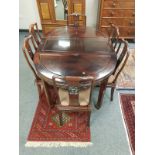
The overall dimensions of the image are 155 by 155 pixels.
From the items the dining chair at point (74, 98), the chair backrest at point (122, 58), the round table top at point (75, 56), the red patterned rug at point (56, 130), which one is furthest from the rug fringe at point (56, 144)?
the chair backrest at point (122, 58)

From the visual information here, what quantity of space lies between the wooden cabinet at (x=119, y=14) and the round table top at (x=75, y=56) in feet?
4.06

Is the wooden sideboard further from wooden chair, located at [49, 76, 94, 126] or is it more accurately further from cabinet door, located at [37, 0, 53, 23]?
wooden chair, located at [49, 76, 94, 126]

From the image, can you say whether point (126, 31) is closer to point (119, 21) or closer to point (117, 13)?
point (119, 21)

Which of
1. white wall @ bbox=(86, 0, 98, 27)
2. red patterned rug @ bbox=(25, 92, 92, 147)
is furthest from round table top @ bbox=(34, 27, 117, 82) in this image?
white wall @ bbox=(86, 0, 98, 27)

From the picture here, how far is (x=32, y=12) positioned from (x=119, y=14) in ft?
6.80

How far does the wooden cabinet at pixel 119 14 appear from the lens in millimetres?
3113

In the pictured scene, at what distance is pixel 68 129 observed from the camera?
1.89 metres

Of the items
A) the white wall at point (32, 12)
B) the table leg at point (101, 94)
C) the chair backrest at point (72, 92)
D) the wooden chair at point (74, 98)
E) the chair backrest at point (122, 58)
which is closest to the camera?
the chair backrest at point (72, 92)

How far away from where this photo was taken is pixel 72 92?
1.52 metres

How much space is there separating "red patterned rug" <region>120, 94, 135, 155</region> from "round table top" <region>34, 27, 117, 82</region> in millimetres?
794

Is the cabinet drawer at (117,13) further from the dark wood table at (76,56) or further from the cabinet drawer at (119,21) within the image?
the dark wood table at (76,56)
